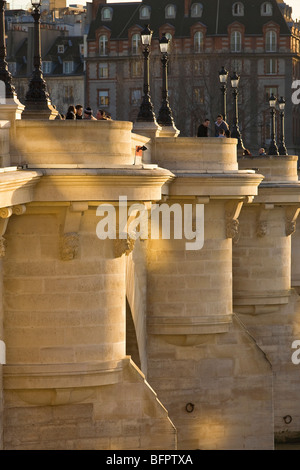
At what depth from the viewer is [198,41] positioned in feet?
400

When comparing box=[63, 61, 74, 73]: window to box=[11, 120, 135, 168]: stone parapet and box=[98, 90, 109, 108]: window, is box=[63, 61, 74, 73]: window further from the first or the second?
box=[11, 120, 135, 168]: stone parapet

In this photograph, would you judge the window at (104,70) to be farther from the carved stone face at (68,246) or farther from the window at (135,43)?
the carved stone face at (68,246)

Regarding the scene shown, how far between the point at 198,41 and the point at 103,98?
8.04m

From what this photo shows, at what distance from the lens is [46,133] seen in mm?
21375

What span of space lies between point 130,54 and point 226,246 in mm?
91032

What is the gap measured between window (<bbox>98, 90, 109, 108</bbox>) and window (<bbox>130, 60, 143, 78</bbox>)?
2.37 metres

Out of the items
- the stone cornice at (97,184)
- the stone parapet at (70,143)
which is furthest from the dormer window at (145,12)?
the stone cornice at (97,184)

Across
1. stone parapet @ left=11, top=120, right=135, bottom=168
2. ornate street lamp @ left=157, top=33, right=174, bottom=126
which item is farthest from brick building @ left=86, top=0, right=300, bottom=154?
stone parapet @ left=11, top=120, right=135, bottom=168

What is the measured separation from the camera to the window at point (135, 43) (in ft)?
395

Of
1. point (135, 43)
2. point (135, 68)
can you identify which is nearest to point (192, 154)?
point (135, 68)

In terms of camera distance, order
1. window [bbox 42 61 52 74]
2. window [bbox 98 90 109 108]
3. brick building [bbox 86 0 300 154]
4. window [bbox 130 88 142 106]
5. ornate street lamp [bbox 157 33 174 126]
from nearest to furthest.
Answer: ornate street lamp [bbox 157 33 174 126] < window [bbox 130 88 142 106] < brick building [bbox 86 0 300 154] < window [bbox 98 90 109 108] < window [bbox 42 61 52 74]

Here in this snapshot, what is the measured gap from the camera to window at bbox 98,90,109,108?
121438 millimetres

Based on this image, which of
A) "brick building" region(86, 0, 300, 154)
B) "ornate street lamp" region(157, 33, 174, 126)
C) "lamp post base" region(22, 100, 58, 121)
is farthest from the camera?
"brick building" region(86, 0, 300, 154)

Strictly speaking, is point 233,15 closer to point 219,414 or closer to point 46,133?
point 219,414
